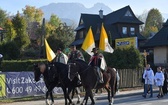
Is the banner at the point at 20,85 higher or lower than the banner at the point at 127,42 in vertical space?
lower

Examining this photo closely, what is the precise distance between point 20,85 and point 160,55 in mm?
27680

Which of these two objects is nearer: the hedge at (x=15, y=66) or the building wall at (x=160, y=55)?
the hedge at (x=15, y=66)

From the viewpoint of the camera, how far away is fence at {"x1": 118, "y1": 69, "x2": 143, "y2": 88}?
26.4 meters

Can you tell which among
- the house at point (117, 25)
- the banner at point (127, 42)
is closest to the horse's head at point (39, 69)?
the banner at point (127, 42)

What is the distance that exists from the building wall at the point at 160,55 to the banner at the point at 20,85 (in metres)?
25.5

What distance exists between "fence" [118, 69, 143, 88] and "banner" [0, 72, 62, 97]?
28.6ft

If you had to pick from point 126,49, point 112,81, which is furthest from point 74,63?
point 126,49

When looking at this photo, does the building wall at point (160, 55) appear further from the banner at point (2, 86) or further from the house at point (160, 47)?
the banner at point (2, 86)

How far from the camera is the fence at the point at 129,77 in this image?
26406 millimetres

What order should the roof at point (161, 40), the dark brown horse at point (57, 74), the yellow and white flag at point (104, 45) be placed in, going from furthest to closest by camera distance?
the roof at point (161, 40) < the yellow and white flag at point (104, 45) < the dark brown horse at point (57, 74)

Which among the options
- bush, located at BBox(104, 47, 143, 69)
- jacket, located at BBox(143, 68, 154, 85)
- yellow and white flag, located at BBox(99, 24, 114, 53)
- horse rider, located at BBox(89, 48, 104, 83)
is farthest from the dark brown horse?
bush, located at BBox(104, 47, 143, 69)

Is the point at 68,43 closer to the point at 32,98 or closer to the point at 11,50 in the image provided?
the point at 11,50

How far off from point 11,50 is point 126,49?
900 inches

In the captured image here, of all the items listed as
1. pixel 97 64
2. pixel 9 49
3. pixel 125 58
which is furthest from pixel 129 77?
pixel 9 49
